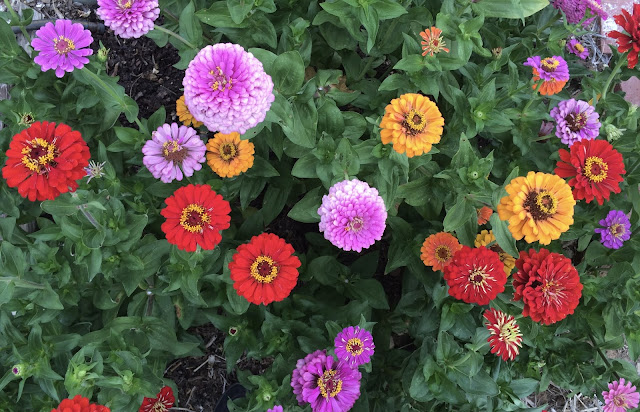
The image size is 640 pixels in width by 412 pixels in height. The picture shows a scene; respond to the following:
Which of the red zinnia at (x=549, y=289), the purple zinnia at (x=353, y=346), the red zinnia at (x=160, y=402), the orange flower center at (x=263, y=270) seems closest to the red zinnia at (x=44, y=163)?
the orange flower center at (x=263, y=270)

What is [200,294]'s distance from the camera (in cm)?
216

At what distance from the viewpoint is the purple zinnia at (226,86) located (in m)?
1.54

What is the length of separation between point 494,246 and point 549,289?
0.49 meters

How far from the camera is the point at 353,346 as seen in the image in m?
1.80

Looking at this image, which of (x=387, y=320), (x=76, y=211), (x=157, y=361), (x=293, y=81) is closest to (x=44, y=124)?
(x=76, y=211)

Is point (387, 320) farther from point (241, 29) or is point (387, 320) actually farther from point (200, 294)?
point (241, 29)

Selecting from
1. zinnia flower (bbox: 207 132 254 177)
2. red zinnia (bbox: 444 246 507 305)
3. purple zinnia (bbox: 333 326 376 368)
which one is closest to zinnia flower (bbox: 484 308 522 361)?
red zinnia (bbox: 444 246 507 305)

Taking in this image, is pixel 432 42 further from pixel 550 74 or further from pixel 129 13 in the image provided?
pixel 129 13

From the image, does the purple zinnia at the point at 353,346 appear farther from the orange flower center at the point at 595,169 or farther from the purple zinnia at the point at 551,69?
the purple zinnia at the point at 551,69

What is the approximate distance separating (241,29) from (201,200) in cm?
95

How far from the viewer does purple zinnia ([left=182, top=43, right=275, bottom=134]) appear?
1.54 metres

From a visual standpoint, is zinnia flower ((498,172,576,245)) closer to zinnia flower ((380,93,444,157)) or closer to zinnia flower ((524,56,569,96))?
zinnia flower ((380,93,444,157))

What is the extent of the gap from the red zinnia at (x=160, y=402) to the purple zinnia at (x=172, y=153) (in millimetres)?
931

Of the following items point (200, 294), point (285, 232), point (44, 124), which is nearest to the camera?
point (44, 124)
